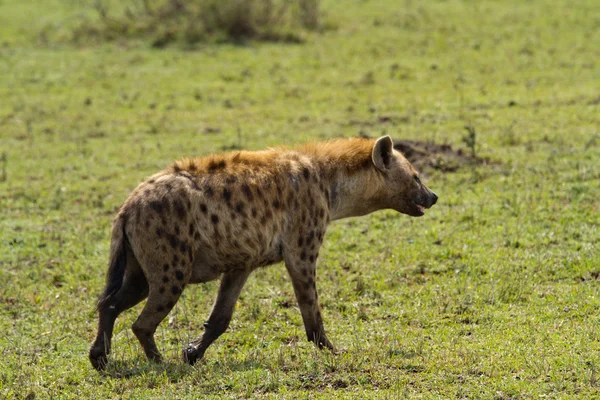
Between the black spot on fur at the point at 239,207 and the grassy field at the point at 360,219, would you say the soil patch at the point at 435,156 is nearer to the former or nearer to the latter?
the grassy field at the point at 360,219

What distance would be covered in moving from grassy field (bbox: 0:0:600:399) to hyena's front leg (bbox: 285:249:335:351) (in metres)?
0.12

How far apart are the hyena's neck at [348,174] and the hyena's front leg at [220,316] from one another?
0.80 metres

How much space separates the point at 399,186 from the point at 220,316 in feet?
4.73

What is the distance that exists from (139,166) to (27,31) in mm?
7866

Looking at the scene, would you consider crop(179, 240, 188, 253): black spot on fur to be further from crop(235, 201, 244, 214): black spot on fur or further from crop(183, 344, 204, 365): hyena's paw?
crop(183, 344, 204, 365): hyena's paw

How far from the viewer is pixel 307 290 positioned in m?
5.51

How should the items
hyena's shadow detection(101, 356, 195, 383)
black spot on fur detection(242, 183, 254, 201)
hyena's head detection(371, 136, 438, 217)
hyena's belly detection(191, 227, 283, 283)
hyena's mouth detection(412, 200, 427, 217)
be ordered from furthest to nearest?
hyena's mouth detection(412, 200, 427, 217), hyena's head detection(371, 136, 438, 217), black spot on fur detection(242, 183, 254, 201), hyena's belly detection(191, 227, 283, 283), hyena's shadow detection(101, 356, 195, 383)

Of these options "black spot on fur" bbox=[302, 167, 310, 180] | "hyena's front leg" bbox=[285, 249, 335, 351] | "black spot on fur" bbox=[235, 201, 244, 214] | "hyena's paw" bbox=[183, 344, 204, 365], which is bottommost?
"hyena's paw" bbox=[183, 344, 204, 365]

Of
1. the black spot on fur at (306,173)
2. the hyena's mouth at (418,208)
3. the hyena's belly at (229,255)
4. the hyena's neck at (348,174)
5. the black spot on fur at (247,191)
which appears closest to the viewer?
the hyena's belly at (229,255)

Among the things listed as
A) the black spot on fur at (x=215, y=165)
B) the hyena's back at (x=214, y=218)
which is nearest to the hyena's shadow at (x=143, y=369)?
the hyena's back at (x=214, y=218)

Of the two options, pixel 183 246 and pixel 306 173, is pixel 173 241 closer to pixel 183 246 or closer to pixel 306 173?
pixel 183 246

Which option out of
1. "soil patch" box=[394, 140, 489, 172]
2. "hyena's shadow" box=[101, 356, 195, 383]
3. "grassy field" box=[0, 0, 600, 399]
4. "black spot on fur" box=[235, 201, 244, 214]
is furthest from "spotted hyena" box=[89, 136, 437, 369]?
"soil patch" box=[394, 140, 489, 172]

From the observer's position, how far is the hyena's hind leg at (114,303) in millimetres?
5125

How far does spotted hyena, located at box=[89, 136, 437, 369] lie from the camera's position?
5.07 metres
